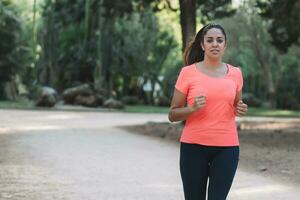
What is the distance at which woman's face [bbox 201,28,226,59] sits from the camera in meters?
4.22

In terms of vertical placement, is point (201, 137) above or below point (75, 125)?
above

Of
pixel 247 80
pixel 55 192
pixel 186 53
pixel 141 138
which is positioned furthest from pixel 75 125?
pixel 247 80

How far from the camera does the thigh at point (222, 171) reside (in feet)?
13.4

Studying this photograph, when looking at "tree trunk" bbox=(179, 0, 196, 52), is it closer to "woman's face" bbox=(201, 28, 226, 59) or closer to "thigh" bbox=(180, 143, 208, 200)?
"woman's face" bbox=(201, 28, 226, 59)

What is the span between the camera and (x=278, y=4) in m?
19.7

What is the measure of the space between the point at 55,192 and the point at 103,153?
16.6 ft

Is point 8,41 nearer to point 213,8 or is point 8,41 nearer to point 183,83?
point 213,8

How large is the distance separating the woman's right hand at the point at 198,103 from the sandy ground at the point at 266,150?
5807mm

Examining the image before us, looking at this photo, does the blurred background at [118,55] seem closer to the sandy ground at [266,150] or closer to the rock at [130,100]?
the rock at [130,100]

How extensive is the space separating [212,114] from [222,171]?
0.39 metres

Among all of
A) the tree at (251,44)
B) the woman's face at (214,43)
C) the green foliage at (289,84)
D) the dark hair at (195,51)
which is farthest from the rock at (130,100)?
the woman's face at (214,43)

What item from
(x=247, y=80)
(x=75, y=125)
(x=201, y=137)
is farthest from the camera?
(x=247, y=80)

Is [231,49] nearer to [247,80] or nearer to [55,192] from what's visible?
[247,80]

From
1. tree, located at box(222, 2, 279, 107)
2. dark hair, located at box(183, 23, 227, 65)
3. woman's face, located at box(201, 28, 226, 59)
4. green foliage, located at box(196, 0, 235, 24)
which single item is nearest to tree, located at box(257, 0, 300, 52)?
green foliage, located at box(196, 0, 235, 24)
